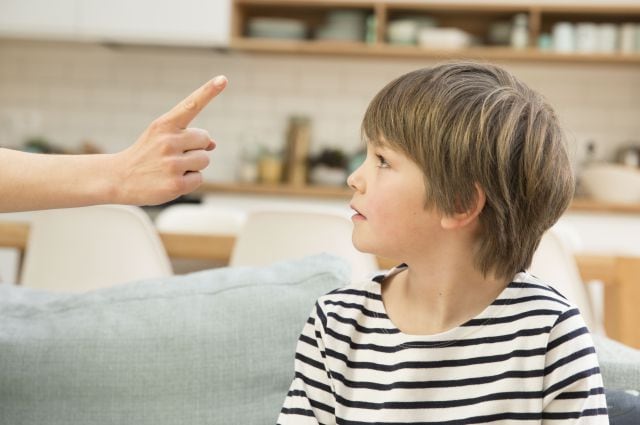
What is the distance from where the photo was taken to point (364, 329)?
4.16 ft

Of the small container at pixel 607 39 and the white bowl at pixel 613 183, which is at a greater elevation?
the small container at pixel 607 39

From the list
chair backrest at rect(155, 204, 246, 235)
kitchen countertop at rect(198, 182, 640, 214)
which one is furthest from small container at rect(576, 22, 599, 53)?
chair backrest at rect(155, 204, 246, 235)

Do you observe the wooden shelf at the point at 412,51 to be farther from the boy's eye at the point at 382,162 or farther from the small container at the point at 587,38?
the boy's eye at the point at 382,162

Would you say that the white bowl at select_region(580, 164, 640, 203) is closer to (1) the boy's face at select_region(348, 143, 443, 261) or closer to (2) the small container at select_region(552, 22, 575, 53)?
(2) the small container at select_region(552, 22, 575, 53)

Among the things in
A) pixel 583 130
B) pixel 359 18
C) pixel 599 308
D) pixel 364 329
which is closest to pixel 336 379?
pixel 364 329

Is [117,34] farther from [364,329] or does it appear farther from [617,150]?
[364,329]

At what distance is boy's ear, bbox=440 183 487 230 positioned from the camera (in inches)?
46.5

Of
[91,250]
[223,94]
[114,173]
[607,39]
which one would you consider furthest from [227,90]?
[114,173]

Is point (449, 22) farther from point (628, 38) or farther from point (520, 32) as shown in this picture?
point (628, 38)

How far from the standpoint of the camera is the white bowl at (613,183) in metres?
4.57

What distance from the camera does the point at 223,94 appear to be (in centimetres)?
540

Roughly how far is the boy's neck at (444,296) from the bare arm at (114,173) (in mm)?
351

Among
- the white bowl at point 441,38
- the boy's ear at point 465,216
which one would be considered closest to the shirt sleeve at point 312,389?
the boy's ear at point 465,216

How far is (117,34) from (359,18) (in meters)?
1.32
